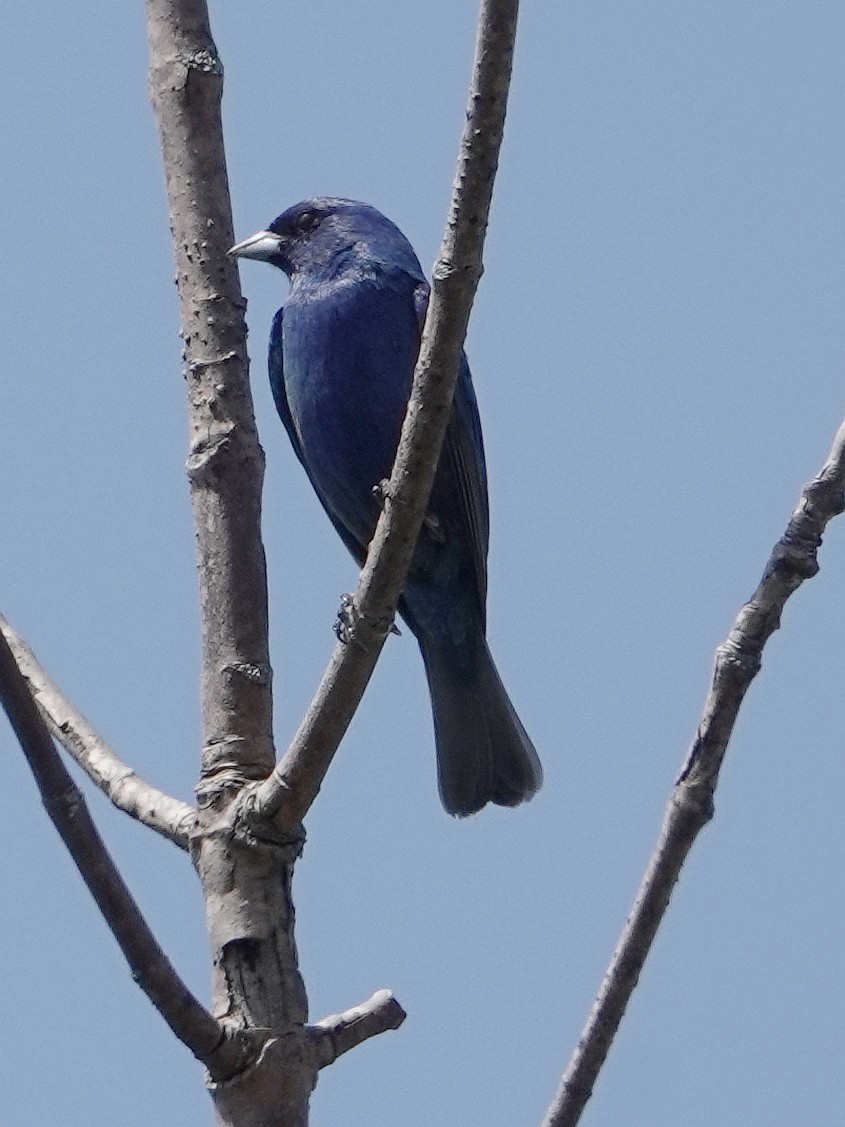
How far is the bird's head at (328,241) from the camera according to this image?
22.8 ft

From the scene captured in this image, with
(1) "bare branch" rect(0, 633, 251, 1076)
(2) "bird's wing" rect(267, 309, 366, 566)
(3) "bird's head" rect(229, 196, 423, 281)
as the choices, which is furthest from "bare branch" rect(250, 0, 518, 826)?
(3) "bird's head" rect(229, 196, 423, 281)

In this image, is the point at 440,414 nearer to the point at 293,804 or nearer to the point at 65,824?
the point at 293,804

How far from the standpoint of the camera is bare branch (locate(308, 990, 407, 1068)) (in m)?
3.52

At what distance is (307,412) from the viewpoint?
646 centimetres

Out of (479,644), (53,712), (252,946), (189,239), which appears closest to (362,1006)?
(252,946)

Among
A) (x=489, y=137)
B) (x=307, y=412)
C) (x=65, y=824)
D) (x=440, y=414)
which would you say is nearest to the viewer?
(x=65, y=824)

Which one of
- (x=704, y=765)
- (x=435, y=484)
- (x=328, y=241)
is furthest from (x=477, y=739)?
(x=704, y=765)

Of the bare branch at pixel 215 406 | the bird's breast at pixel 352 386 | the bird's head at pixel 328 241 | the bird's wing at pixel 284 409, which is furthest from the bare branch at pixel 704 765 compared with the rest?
the bird's head at pixel 328 241

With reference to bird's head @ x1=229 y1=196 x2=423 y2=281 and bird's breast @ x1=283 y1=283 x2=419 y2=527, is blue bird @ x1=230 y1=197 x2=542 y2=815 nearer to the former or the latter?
bird's breast @ x1=283 y1=283 x2=419 y2=527

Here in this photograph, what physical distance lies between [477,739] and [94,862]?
3.52 metres

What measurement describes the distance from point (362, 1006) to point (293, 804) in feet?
1.38

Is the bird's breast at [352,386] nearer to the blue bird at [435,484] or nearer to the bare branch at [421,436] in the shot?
the blue bird at [435,484]

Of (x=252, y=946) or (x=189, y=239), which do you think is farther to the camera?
(x=189, y=239)

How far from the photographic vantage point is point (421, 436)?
353 centimetres
